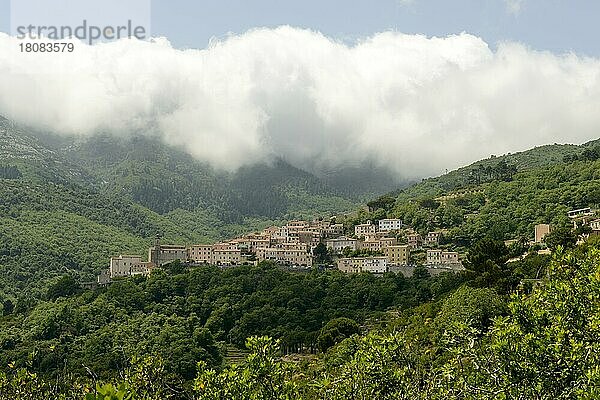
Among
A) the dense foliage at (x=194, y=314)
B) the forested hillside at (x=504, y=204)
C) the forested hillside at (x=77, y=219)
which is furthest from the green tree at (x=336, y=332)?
the forested hillside at (x=77, y=219)

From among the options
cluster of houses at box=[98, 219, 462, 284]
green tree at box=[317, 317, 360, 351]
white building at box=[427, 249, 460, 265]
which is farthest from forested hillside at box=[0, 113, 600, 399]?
white building at box=[427, 249, 460, 265]

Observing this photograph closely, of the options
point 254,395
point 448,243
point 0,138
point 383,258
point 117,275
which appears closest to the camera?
point 254,395

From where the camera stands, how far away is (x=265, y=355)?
12.1 metres

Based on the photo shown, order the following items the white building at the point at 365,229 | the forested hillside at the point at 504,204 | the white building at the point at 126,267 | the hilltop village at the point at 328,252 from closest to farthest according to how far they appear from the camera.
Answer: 1. the hilltop village at the point at 328,252
2. the forested hillside at the point at 504,204
3. the white building at the point at 126,267
4. the white building at the point at 365,229

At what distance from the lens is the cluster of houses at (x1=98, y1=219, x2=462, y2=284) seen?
67.7m

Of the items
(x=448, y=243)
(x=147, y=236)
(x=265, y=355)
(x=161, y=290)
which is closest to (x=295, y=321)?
(x=161, y=290)

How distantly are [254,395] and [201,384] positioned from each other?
123 cm

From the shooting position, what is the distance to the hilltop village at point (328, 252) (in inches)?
2584

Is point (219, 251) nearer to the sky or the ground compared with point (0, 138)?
nearer to the ground

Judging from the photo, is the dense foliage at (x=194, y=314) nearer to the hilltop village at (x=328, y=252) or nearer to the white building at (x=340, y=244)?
the hilltop village at (x=328, y=252)

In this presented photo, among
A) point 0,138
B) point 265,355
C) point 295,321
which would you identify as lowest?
point 295,321

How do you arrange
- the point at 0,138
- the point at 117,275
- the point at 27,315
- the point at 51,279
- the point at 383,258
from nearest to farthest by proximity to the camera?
1. the point at 27,315
2. the point at 383,258
3. the point at 117,275
4. the point at 51,279
5. the point at 0,138

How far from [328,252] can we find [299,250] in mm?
3232

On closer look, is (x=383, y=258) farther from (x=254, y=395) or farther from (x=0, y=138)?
(x=0, y=138)
